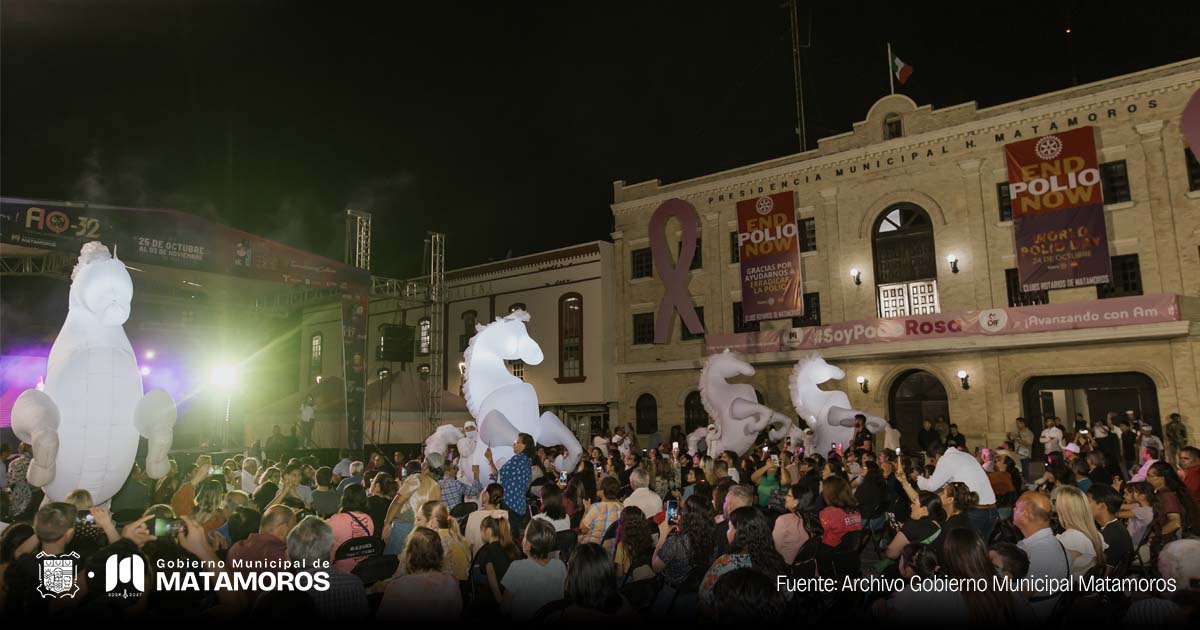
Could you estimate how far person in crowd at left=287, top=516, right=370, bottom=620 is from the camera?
11.5 ft

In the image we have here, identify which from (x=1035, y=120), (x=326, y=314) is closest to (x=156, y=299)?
(x=326, y=314)

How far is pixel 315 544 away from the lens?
12.4ft

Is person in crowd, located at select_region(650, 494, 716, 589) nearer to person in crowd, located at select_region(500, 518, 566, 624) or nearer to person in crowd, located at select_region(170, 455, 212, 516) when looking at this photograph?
person in crowd, located at select_region(500, 518, 566, 624)

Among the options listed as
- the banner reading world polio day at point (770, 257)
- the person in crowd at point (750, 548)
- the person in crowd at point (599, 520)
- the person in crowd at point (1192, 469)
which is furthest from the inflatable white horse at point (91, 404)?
the banner reading world polio day at point (770, 257)

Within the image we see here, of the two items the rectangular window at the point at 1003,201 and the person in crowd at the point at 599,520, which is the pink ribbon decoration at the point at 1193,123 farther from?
the person in crowd at the point at 599,520

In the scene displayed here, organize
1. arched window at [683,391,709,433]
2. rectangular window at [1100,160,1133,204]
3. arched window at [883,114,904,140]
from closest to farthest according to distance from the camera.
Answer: rectangular window at [1100,160,1133,204] < arched window at [883,114,904,140] < arched window at [683,391,709,433]

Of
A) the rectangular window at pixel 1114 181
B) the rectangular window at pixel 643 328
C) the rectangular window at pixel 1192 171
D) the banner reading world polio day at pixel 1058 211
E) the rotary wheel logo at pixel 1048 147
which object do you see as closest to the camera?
the rectangular window at pixel 1192 171

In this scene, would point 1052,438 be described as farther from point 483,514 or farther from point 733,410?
point 483,514

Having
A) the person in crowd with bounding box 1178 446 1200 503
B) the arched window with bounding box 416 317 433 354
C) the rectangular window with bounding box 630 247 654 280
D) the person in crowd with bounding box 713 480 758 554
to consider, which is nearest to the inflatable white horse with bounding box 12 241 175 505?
the person in crowd with bounding box 713 480 758 554

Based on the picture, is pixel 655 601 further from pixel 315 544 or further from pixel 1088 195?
pixel 1088 195

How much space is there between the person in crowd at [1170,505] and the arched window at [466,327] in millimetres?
26373

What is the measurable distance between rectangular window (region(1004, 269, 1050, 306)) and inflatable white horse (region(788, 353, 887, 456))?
23.1 ft

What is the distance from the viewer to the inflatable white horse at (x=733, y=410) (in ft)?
47.2

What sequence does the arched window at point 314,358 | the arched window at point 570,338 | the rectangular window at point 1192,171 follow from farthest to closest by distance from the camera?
the arched window at point 314,358, the arched window at point 570,338, the rectangular window at point 1192,171
